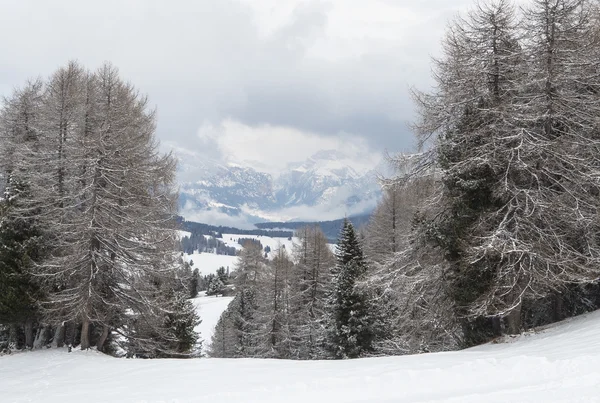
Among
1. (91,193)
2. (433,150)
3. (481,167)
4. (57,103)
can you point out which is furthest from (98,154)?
(481,167)

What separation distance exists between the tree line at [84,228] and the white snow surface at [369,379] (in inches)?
182

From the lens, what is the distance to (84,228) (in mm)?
15234

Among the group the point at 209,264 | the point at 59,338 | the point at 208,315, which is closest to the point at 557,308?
the point at 59,338

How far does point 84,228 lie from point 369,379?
1222cm

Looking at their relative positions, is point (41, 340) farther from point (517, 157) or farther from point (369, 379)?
point (517, 157)

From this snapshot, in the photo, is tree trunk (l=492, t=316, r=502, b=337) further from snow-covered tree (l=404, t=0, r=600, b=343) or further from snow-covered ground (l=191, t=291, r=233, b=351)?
snow-covered ground (l=191, t=291, r=233, b=351)

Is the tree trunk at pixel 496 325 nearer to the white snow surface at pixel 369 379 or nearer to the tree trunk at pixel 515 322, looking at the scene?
the tree trunk at pixel 515 322

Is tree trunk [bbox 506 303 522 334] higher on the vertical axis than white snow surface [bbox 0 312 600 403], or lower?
higher

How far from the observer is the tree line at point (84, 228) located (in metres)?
15.8

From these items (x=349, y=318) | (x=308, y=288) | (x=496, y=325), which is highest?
(x=308, y=288)

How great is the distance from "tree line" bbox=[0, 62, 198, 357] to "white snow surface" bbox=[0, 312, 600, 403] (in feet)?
15.1

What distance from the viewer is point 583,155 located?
11781mm

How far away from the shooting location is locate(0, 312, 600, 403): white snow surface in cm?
629

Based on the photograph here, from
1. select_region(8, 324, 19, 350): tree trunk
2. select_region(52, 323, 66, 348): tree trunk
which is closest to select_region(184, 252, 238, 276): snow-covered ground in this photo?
select_region(8, 324, 19, 350): tree trunk
